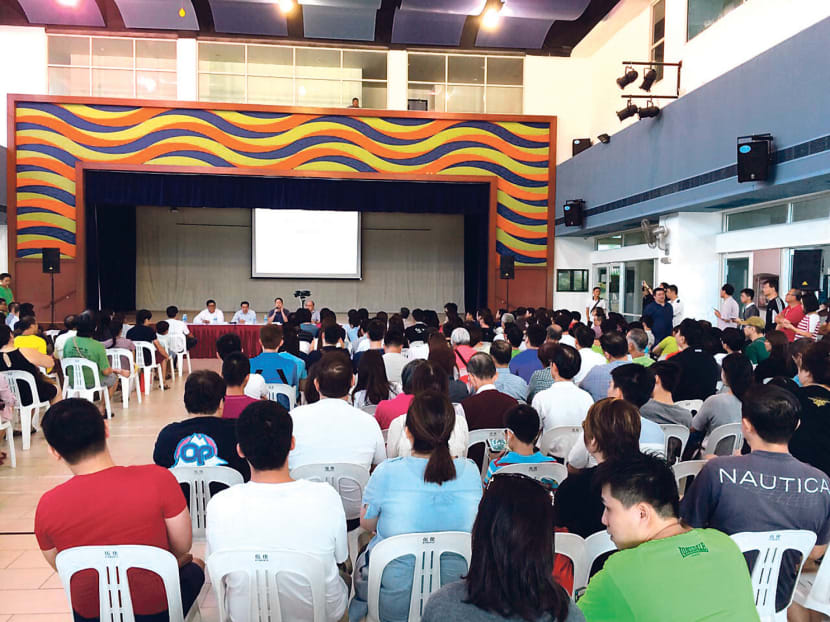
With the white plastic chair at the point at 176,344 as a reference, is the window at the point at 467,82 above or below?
above

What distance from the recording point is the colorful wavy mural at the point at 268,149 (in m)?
11.7

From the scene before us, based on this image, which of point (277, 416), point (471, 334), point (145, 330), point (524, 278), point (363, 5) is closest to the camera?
point (277, 416)

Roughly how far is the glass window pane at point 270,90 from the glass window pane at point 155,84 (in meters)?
1.47

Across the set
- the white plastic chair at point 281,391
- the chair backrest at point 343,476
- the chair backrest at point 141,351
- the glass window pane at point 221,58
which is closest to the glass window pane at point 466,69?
the glass window pane at point 221,58

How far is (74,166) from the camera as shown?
465 inches

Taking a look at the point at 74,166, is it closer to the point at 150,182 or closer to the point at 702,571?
the point at 150,182

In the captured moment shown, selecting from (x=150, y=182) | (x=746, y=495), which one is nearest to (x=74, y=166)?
(x=150, y=182)

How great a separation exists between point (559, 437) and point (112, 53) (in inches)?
482

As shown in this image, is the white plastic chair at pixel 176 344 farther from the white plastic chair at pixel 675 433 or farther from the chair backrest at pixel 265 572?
the chair backrest at pixel 265 572

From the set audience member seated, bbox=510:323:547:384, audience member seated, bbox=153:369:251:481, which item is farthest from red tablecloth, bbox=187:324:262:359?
audience member seated, bbox=153:369:251:481

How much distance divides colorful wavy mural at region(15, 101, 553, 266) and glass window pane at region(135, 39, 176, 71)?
43.3 inches

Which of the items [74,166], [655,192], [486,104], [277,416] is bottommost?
[277,416]

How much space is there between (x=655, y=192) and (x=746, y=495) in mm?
7559

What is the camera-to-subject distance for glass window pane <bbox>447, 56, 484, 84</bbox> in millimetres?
12914
